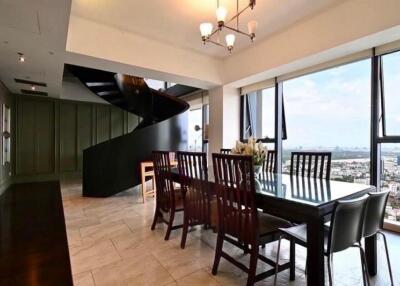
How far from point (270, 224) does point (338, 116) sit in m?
2.48

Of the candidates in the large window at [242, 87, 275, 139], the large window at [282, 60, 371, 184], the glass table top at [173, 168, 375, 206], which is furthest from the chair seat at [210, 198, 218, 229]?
the large window at [242, 87, 275, 139]

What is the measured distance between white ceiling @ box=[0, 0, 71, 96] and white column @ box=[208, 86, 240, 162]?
3.01 metres

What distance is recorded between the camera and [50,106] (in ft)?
23.5

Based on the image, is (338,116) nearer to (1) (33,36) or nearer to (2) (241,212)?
(2) (241,212)

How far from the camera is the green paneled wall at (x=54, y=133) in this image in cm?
676

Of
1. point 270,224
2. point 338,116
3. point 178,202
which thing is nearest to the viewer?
point 270,224

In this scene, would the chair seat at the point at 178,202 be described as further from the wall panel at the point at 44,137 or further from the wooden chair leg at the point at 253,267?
the wall panel at the point at 44,137

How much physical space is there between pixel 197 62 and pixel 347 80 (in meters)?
2.62

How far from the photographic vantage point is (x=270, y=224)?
2.09m

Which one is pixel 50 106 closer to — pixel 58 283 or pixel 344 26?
pixel 58 283

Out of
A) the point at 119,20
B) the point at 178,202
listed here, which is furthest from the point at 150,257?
the point at 119,20

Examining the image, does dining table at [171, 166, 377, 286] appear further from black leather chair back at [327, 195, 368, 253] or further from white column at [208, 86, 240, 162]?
white column at [208, 86, 240, 162]

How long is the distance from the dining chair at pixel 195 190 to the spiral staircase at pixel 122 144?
2.61 meters

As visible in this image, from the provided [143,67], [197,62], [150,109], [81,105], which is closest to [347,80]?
[197,62]
